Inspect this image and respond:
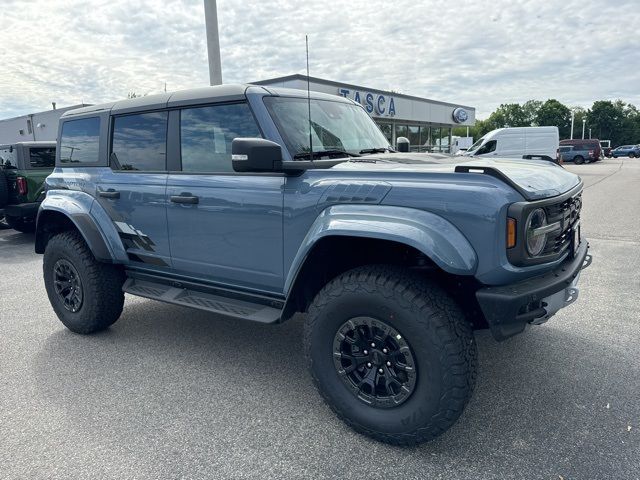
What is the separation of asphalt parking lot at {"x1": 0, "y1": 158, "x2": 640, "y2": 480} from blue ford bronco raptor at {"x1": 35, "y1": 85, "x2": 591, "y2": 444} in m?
0.27

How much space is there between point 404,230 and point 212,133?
5.57ft

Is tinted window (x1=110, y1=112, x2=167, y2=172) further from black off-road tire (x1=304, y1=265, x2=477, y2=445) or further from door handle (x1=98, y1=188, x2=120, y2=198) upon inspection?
black off-road tire (x1=304, y1=265, x2=477, y2=445)

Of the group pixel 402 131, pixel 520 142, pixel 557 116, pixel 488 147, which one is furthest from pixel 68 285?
pixel 557 116

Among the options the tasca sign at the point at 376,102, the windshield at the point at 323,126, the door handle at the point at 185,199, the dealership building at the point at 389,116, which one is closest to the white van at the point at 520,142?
the dealership building at the point at 389,116

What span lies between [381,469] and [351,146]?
6.96ft

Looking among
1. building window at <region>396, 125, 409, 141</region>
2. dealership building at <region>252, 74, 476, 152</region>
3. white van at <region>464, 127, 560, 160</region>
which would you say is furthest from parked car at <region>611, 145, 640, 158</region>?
white van at <region>464, 127, 560, 160</region>

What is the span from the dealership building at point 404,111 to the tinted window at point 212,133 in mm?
13801

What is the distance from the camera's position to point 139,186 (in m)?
3.62

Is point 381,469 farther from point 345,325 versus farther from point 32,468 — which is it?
point 32,468

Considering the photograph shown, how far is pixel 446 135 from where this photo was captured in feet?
125

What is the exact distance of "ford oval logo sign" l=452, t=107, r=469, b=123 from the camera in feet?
111

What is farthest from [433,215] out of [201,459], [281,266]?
[201,459]

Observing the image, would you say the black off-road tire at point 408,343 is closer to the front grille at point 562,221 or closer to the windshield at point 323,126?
the front grille at point 562,221

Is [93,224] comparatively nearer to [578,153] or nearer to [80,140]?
[80,140]
